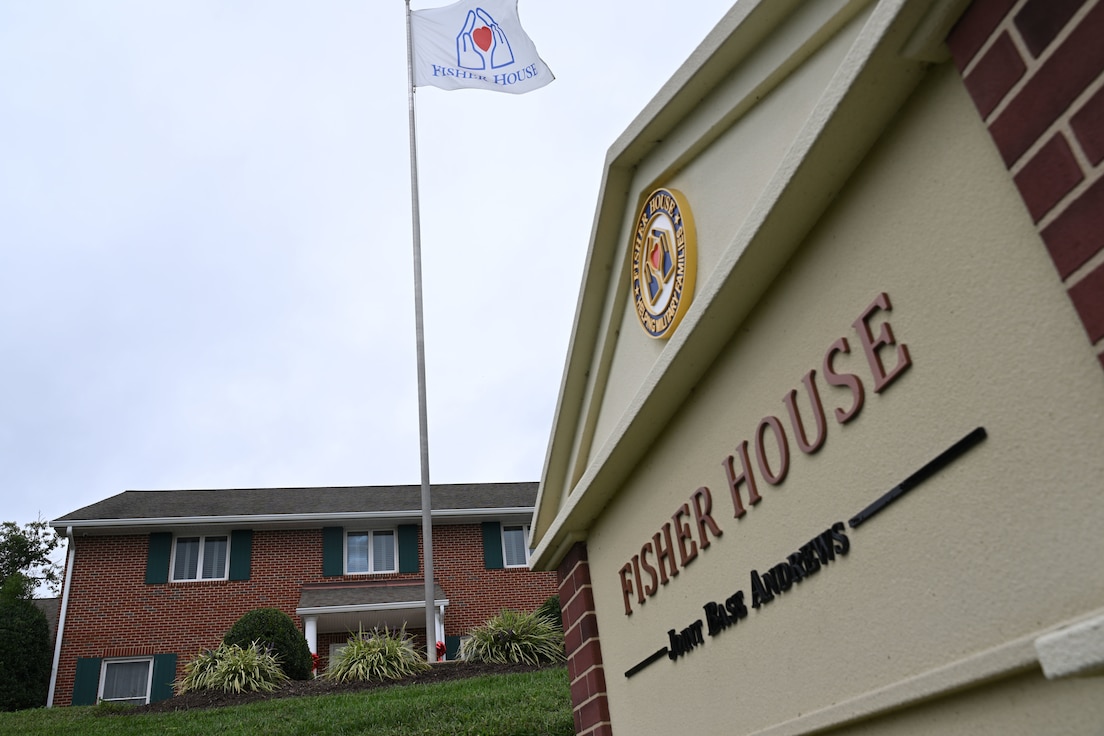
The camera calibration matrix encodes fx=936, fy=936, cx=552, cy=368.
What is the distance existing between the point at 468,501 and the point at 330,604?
476 centimetres

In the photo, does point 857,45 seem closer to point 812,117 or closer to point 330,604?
point 812,117

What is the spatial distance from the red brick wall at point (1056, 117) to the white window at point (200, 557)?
22.7 metres

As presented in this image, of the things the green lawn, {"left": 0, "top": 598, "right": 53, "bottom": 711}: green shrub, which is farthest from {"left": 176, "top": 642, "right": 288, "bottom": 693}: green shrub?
{"left": 0, "top": 598, "right": 53, "bottom": 711}: green shrub

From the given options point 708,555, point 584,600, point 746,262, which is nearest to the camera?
point 746,262

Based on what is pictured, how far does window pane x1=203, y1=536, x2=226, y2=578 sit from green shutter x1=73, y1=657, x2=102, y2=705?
298cm

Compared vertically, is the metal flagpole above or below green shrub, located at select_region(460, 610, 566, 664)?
above

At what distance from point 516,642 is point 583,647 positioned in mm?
11187

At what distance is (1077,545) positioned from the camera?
2137mm

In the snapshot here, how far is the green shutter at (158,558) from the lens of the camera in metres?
21.9

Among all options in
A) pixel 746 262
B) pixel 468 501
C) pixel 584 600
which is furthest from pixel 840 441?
pixel 468 501

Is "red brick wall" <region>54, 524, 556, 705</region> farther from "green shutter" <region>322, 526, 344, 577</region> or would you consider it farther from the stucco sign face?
the stucco sign face

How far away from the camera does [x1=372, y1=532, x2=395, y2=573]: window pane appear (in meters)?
23.6

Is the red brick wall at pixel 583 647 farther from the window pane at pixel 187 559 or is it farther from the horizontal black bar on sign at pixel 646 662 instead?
the window pane at pixel 187 559

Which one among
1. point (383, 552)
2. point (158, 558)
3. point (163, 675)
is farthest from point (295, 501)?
point (163, 675)
